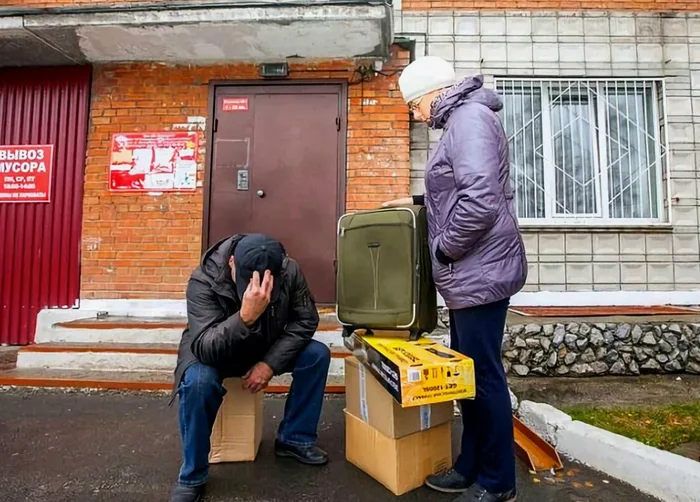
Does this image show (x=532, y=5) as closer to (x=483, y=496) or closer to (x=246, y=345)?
(x=246, y=345)

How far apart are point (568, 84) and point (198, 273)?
4.58 metres

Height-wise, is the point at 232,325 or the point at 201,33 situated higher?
the point at 201,33

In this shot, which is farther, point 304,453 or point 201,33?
point 201,33

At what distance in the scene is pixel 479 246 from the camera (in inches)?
74.0

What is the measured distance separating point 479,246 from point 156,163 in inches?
162

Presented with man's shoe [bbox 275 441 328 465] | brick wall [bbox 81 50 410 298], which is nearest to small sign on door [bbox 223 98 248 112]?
brick wall [bbox 81 50 410 298]

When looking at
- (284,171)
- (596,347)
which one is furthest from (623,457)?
(284,171)

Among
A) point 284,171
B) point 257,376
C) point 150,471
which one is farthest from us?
point 284,171

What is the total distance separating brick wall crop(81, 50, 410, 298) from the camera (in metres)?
4.88

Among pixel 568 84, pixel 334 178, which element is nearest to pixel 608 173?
pixel 568 84

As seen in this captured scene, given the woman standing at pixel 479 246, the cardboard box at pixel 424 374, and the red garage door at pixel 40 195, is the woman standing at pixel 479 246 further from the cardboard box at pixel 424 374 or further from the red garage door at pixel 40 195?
the red garage door at pixel 40 195

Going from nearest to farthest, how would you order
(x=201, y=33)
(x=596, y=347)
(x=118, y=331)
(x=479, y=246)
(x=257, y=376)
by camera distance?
(x=479, y=246)
(x=257, y=376)
(x=596, y=347)
(x=118, y=331)
(x=201, y=33)

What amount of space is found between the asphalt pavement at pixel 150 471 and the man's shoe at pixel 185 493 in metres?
0.08

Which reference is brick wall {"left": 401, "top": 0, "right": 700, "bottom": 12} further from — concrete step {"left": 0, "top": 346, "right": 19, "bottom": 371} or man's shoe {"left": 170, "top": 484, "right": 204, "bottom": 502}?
concrete step {"left": 0, "top": 346, "right": 19, "bottom": 371}
